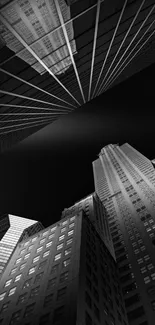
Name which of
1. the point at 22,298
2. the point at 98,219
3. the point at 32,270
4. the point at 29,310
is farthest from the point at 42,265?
the point at 98,219

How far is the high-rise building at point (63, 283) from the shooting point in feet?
94.9

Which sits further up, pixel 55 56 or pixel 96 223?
pixel 55 56

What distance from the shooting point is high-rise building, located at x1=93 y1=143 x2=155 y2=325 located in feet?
149

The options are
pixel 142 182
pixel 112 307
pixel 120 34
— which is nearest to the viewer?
pixel 120 34

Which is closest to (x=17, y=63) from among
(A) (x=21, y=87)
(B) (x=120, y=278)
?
(A) (x=21, y=87)

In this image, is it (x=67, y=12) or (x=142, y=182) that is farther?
(x=142, y=182)

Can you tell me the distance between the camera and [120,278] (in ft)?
178

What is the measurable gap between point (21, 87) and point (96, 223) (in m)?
58.6

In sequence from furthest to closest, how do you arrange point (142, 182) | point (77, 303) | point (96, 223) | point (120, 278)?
point (142, 182) < point (96, 223) < point (120, 278) < point (77, 303)

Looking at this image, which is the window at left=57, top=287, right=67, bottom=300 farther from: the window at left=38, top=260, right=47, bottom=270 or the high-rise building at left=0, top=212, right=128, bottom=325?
the window at left=38, top=260, right=47, bottom=270

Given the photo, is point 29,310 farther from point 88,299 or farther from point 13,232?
point 13,232

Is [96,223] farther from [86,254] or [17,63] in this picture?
[17,63]

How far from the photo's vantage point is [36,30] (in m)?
11.6

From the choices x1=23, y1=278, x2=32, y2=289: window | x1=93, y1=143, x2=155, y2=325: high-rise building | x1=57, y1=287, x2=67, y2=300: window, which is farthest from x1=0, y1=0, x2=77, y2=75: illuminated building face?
x1=93, y1=143, x2=155, y2=325: high-rise building
